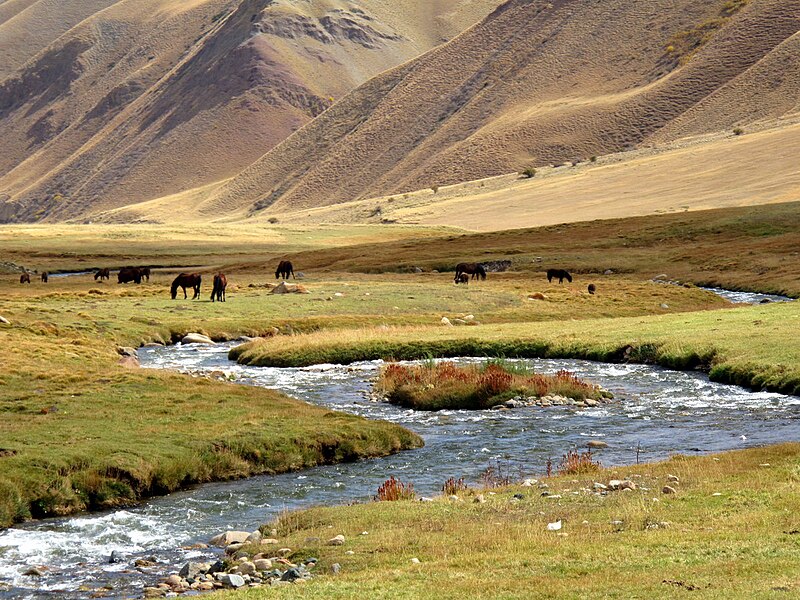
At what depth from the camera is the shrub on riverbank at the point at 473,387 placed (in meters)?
31.9

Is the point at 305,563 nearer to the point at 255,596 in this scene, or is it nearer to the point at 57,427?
the point at 255,596

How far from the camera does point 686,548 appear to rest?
15.0 metres

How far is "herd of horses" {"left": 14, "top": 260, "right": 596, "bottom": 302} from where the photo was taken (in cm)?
5894

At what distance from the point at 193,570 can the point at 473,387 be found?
662 inches

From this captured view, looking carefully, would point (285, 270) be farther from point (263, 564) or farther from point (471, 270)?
point (263, 564)

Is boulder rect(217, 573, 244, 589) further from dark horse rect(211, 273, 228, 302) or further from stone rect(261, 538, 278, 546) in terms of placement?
dark horse rect(211, 273, 228, 302)

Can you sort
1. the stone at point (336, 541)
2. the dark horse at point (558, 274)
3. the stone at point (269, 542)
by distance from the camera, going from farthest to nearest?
the dark horse at point (558, 274) → the stone at point (269, 542) → the stone at point (336, 541)

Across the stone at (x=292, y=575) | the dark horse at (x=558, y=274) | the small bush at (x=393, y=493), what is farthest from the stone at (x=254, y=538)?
the dark horse at (x=558, y=274)

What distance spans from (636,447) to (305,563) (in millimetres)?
11305

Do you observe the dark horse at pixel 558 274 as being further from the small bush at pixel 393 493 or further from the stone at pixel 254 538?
the stone at pixel 254 538

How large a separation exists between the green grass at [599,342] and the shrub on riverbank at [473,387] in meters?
5.18

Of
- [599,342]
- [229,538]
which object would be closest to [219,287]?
[599,342]

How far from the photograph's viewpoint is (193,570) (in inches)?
641

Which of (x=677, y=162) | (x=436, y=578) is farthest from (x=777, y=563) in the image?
(x=677, y=162)
